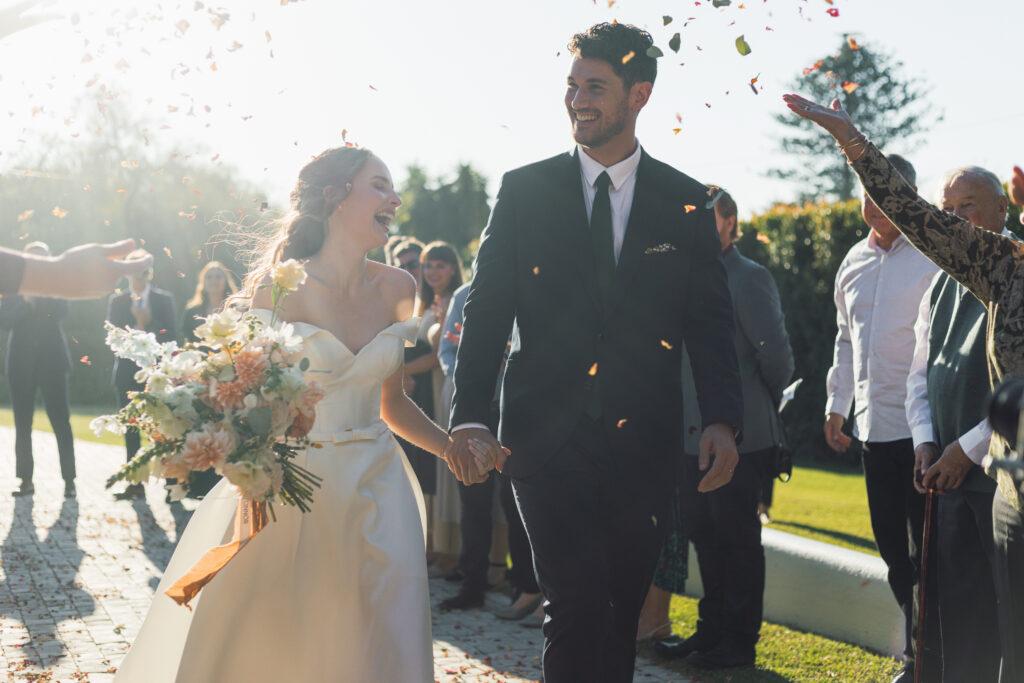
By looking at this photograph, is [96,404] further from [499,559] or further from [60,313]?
[499,559]

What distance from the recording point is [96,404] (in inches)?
1309

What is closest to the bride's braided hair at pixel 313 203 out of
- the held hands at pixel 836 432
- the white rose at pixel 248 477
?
the white rose at pixel 248 477

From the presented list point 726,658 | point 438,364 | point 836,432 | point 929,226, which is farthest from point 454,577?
point 929,226

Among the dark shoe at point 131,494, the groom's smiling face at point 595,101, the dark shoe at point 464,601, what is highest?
the groom's smiling face at point 595,101

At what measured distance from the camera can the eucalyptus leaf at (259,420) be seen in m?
3.89

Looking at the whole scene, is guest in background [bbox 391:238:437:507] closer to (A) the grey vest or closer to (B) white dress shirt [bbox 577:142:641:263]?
(B) white dress shirt [bbox 577:142:641:263]

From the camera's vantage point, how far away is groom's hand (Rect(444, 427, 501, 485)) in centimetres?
413

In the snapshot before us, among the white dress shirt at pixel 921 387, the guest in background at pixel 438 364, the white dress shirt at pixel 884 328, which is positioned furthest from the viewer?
the guest in background at pixel 438 364

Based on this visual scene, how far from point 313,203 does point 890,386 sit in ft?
9.56

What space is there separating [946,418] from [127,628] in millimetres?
4812

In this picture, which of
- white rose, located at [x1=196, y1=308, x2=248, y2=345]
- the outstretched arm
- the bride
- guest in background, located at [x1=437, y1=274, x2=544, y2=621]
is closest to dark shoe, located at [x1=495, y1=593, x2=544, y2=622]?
guest in background, located at [x1=437, y1=274, x2=544, y2=621]

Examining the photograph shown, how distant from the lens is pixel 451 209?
9150 cm

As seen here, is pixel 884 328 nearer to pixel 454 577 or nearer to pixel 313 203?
pixel 313 203

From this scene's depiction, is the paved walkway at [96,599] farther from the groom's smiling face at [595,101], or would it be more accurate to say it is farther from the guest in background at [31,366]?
the groom's smiling face at [595,101]
